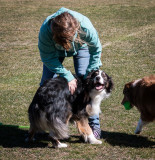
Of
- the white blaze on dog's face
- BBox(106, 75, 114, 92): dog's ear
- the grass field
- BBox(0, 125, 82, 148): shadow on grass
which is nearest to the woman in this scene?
the white blaze on dog's face

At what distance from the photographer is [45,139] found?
4938 millimetres

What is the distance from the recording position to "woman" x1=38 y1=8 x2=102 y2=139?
3895 mm

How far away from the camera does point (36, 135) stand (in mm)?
5059

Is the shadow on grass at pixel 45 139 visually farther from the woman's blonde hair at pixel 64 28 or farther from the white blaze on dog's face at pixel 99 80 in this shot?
the woman's blonde hair at pixel 64 28

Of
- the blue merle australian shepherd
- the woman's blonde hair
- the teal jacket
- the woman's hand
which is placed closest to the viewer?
the woman's blonde hair

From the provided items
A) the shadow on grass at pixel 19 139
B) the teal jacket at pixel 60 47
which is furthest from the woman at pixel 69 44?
the shadow on grass at pixel 19 139

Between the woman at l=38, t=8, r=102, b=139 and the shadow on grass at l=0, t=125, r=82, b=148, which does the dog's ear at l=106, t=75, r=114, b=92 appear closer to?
the woman at l=38, t=8, r=102, b=139

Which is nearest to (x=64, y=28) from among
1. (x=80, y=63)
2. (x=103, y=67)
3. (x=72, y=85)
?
(x=72, y=85)

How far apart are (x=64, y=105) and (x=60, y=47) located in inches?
31.5

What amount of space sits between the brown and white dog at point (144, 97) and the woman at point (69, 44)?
663mm

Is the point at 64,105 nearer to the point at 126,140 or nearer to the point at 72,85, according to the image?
the point at 72,85

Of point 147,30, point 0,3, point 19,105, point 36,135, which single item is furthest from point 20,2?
point 36,135

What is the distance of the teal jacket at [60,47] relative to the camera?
420 centimetres

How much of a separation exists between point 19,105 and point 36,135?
1.35 meters
